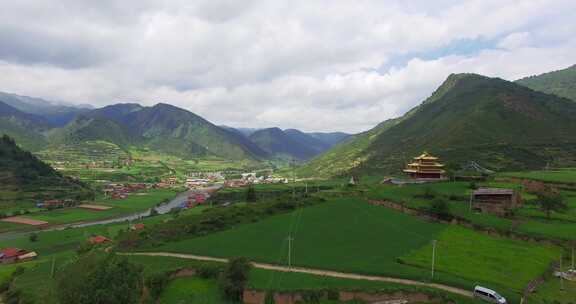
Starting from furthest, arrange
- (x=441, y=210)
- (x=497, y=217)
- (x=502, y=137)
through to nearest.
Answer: (x=502, y=137), (x=441, y=210), (x=497, y=217)

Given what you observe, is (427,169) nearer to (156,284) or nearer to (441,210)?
(441,210)

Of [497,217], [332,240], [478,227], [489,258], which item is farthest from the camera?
[497,217]

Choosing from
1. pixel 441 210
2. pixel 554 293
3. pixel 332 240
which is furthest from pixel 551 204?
pixel 332 240

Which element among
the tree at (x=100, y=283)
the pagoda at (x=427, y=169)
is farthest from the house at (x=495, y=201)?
the tree at (x=100, y=283)

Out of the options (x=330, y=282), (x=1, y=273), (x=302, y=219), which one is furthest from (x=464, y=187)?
(x=1, y=273)

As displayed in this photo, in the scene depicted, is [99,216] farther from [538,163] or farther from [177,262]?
[538,163]
